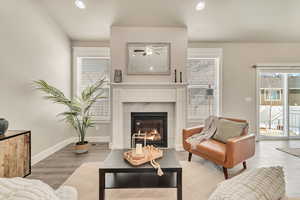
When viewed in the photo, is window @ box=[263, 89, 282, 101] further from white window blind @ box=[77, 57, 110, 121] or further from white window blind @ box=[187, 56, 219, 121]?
white window blind @ box=[77, 57, 110, 121]

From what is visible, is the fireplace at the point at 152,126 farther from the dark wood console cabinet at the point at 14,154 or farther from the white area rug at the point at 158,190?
the dark wood console cabinet at the point at 14,154

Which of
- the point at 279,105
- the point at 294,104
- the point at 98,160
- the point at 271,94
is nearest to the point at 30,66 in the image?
the point at 98,160

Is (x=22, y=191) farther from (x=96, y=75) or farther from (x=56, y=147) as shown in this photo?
(x=96, y=75)

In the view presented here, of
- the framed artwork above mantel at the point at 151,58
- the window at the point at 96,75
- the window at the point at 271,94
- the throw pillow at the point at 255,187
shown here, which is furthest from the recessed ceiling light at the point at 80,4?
the window at the point at 271,94

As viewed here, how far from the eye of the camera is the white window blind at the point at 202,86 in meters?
4.54

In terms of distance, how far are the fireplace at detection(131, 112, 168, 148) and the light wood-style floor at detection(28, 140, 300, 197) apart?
550 mm

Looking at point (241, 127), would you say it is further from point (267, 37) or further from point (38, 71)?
point (38, 71)

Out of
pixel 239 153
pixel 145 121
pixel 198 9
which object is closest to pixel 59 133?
pixel 145 121

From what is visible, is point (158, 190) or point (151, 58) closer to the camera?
point (158, 190)

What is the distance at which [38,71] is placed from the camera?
10.3 ft

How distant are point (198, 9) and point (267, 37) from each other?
87.7 inches

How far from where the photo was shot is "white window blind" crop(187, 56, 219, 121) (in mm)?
4535

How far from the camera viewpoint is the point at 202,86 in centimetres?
456

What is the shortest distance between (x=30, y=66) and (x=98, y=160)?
6.89 feet
